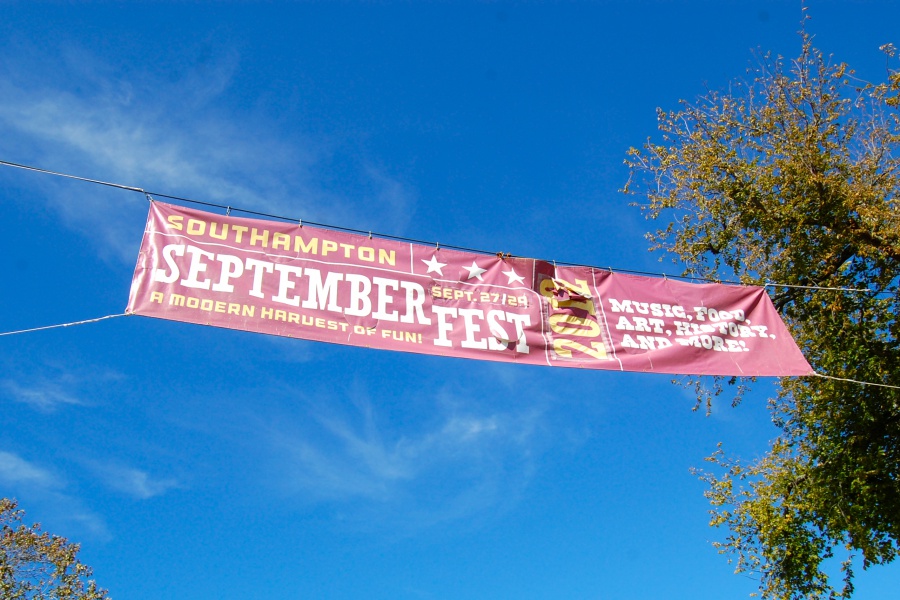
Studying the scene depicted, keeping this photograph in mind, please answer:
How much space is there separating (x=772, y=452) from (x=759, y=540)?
1703mm

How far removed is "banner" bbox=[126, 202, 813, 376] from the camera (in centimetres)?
747

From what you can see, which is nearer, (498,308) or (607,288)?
(498,308)

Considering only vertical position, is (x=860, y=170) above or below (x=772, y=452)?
above

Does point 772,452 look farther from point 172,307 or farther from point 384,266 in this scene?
point 172,307

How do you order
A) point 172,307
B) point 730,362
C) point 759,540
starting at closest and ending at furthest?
point 172,307, point 730,362, point 759,540

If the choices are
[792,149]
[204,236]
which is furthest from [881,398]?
[204,236]

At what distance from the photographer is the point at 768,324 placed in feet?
31.7

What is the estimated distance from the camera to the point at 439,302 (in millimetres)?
8289

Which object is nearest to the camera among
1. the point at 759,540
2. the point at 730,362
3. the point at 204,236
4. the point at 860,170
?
the point at 204,236

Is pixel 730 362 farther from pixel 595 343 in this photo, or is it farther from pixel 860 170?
pixel 860 170

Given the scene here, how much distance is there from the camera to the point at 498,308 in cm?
855

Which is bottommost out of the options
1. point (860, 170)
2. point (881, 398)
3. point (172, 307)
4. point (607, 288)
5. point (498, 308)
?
point (172, 307)

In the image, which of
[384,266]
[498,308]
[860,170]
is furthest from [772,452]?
[384,266]

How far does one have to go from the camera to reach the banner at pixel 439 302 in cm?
747
